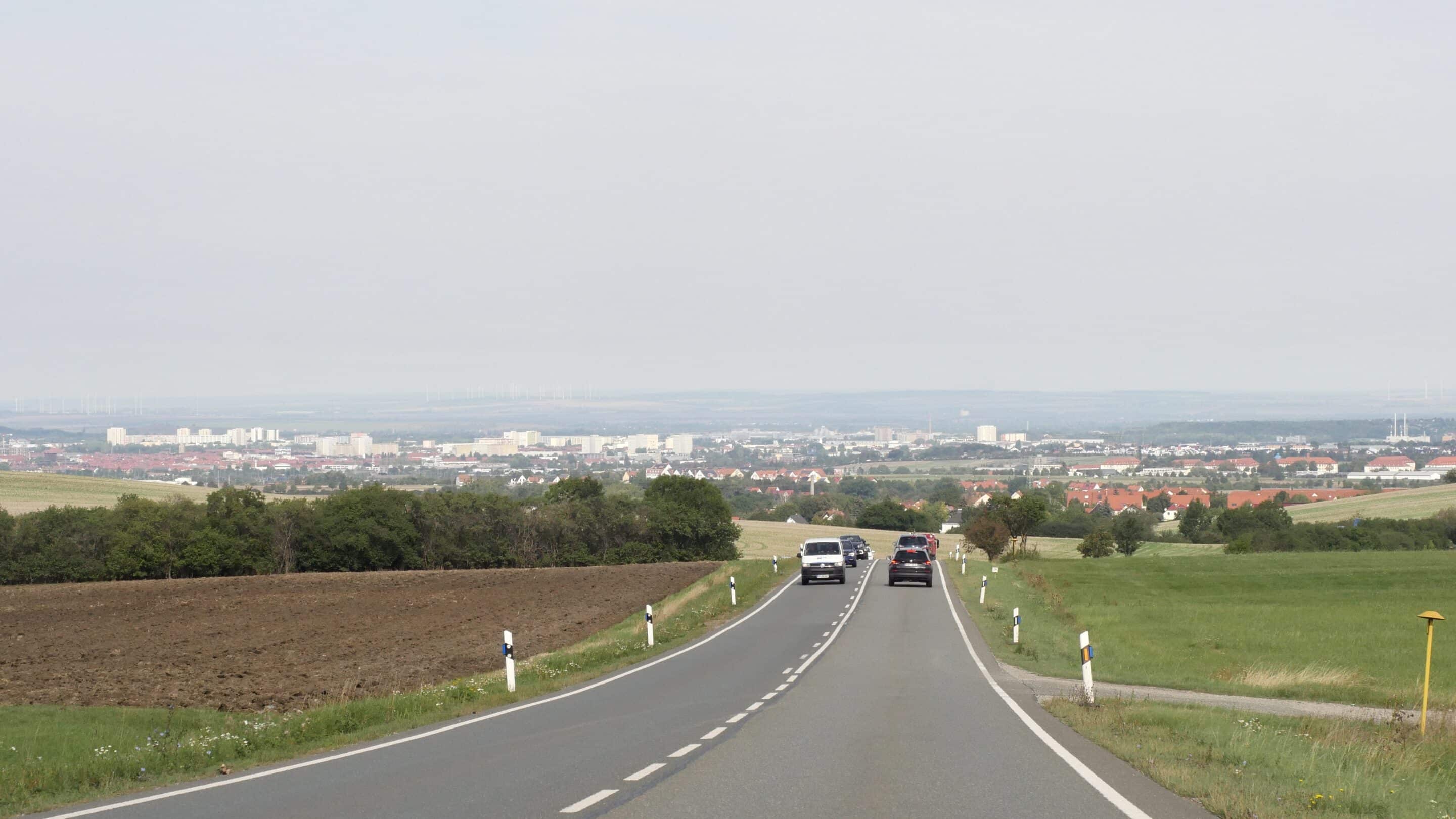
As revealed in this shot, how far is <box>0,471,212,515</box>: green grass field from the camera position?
8925cm

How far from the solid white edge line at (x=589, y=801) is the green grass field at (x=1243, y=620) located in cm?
1384

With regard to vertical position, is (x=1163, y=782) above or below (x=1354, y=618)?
above

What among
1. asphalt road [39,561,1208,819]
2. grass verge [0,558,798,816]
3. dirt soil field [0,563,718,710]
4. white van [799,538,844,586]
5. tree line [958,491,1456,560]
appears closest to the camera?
asphalt road [39,561,1208,819]

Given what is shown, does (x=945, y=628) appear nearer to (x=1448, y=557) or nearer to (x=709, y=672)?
(x=709, y=672)

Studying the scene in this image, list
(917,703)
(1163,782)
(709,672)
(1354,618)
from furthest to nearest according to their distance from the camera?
(1354,618) → (709,672) → (917,703) → (1163,782)

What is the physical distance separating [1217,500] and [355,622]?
107806 mm

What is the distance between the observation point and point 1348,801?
9656 millimetres

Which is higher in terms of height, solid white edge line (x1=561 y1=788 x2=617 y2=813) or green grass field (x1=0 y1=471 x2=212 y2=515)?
solid white edge line (x1=561 y1=788 x2=617 y2=813)

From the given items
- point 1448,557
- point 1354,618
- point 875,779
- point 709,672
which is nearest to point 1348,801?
point 875,779

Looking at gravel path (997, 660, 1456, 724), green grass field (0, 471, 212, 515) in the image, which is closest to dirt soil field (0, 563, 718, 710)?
gravel path (997, 660, 1456, 724)

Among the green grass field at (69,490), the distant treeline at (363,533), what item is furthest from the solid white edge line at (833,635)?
the green grass field at (69,490)

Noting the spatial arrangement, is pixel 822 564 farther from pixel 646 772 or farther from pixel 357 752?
pixel 646 772

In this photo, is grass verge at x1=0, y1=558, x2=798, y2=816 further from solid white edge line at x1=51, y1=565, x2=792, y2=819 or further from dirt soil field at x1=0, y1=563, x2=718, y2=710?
dirt soil field at x1=0, y1=563, x2=718, y2=710

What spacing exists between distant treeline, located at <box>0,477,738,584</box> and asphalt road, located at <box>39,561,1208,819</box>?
49586 millimetres
